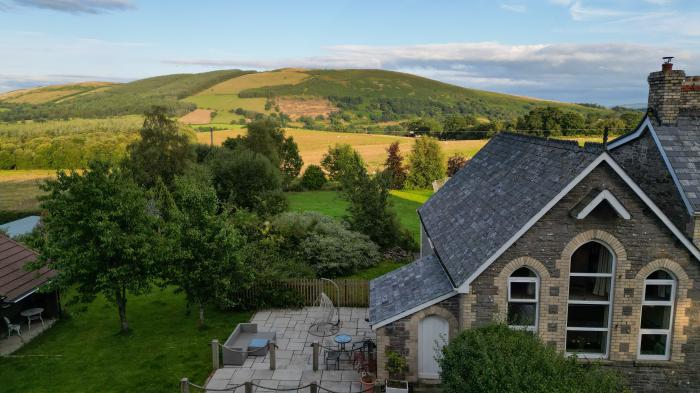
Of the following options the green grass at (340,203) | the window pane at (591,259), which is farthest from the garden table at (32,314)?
the green grass at (340,203)

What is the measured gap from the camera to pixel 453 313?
1438 centimetres

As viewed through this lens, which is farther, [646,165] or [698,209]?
[646,165]

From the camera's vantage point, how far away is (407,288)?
16.0 metres

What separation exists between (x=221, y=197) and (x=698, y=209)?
38.8m

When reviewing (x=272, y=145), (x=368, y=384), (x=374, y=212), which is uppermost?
(x=272, y=145)

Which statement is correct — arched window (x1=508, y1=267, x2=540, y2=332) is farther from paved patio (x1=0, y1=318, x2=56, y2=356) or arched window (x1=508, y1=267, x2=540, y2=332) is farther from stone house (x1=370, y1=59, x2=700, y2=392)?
paved patio (x1=0, y1=318, x2=56, y2=356)

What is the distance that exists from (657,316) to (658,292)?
708 millimetres

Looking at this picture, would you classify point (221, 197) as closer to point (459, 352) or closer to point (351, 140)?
point (459, 352)

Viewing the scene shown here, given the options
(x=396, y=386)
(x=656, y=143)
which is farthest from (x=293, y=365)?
(x=656, y=143)

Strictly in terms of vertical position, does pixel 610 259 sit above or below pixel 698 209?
below

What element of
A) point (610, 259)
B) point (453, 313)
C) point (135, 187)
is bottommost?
point (453, 313)

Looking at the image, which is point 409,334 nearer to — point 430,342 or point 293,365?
point 430,342

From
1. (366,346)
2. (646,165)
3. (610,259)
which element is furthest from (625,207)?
(366,346)

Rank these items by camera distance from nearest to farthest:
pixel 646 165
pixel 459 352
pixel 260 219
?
pixel 459 352
pixel 646 165
pixel 260 219
